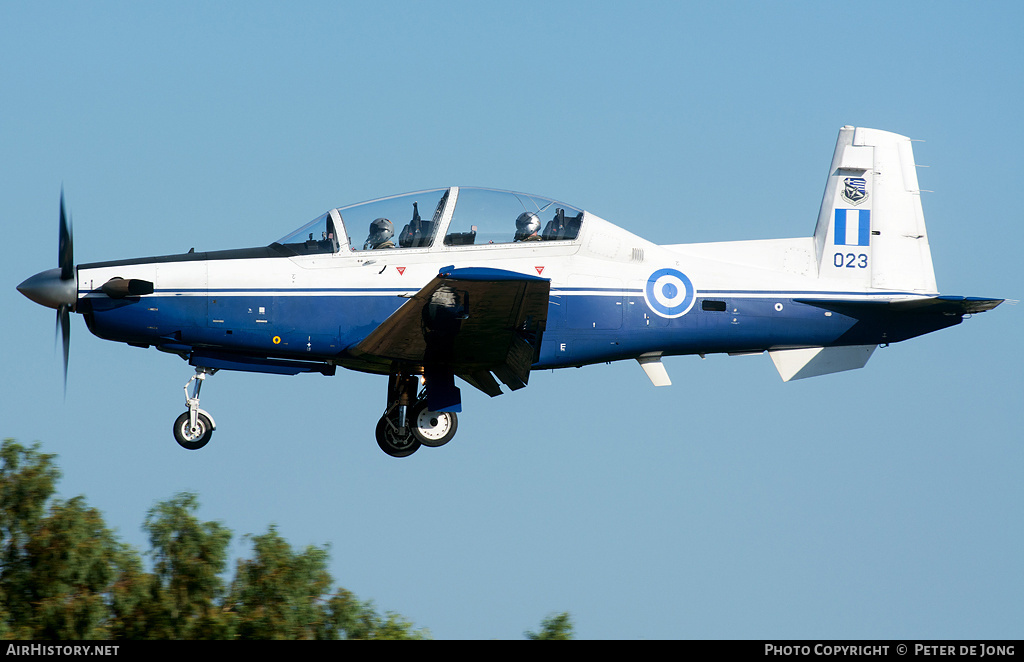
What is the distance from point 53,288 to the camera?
12891mm

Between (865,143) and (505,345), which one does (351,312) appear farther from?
(865,143)

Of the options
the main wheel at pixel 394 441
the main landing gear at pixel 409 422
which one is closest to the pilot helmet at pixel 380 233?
the main landing gear at pixel 409 422

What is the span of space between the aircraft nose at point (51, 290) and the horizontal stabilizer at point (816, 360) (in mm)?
8583

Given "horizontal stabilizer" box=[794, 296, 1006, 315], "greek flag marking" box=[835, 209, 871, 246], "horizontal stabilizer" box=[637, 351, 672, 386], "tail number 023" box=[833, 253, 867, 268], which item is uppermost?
"greek flag marking" box=[835, 209, 871, 246]

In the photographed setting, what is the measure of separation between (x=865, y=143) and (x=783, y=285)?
2596mm

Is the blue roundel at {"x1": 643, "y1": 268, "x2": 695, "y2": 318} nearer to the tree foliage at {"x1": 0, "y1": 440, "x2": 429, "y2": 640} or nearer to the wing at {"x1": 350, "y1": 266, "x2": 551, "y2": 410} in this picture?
the wing at {"x1": 350, "y1": 266, "x2": 551, "y2": 410}

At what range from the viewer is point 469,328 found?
41.9 feet

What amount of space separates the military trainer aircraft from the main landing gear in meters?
0.02

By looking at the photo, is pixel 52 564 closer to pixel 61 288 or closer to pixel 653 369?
pixel 61 288

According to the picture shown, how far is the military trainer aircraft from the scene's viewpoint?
13.0m

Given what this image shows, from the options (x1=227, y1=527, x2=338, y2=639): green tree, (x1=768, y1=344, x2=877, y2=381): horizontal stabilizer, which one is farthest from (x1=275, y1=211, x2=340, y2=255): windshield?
(x1=768, y1=344, x2=877, y2=381): horizontal stabilizer

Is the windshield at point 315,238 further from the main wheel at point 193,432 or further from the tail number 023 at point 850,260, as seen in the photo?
the tail number 023 at point 850,260

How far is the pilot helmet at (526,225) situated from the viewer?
44.2 feet

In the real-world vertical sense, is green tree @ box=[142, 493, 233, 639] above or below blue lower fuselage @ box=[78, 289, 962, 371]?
below
